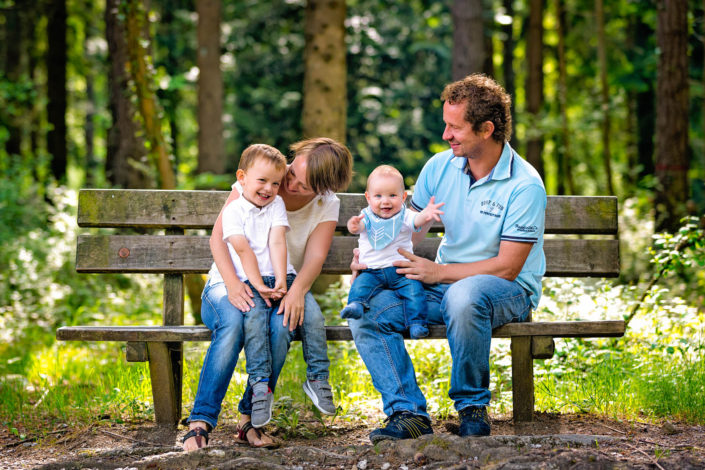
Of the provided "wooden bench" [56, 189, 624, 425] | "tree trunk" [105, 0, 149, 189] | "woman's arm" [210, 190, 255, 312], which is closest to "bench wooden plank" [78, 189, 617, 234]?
"wooden bench" [56, 189, 624, 425]

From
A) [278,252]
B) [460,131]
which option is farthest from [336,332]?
[460,131]

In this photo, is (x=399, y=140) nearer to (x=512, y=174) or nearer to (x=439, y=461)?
(x=512, y=174)

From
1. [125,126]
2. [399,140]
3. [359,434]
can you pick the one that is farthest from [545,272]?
[399,140]

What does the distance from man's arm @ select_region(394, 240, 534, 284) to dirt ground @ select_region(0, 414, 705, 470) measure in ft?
2.48

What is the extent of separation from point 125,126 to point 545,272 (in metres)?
6.64

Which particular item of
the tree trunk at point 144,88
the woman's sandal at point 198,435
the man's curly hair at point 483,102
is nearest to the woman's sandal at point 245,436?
the woman's sandal at point 198,435

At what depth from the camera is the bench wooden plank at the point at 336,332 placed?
3471 mm

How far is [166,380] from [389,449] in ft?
4.18

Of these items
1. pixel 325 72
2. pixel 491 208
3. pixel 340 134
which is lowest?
pixel 491 208

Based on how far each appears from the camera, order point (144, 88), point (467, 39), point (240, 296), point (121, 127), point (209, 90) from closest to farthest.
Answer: point (240, 296), point (144, 88), point (121, 127), point (467, 39), point (209, 90)

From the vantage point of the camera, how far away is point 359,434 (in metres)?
3.73

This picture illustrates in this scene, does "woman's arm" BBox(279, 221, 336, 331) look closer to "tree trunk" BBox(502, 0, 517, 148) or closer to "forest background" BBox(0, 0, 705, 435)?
"forest background" BBox(0, 0, 705, 435)

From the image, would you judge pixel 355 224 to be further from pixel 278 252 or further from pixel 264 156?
pixel 264 156

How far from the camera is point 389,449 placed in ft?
10.1
